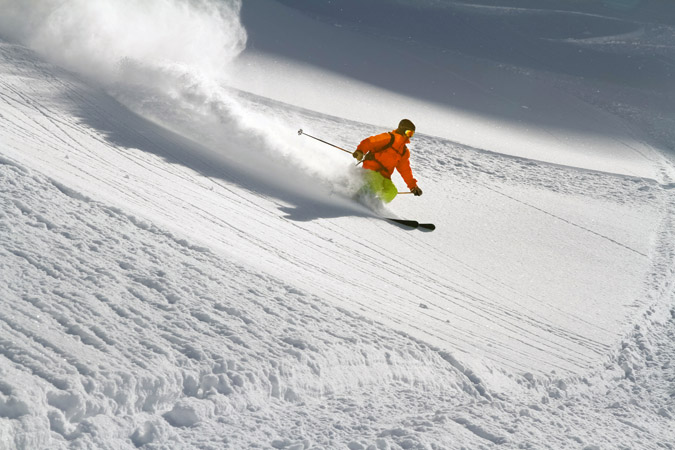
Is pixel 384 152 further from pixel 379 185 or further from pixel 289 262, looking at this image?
pixel 289 262

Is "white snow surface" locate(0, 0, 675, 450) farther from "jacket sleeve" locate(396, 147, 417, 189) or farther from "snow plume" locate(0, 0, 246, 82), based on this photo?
"jacket sleeve" locate(396, 147, 417, 189)

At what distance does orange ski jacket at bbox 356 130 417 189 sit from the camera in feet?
25.6

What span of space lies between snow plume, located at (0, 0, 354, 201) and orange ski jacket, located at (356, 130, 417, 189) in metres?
0.72

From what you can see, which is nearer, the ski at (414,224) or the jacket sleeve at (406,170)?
the ski at (414,224)

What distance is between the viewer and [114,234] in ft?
16.0

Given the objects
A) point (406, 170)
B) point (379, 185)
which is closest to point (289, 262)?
point (379, 185)

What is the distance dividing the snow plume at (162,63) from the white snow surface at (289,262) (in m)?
0.04

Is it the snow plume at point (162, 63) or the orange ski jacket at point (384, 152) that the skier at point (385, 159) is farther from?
the snow plume at point (162, 63)

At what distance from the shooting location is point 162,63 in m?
9.34

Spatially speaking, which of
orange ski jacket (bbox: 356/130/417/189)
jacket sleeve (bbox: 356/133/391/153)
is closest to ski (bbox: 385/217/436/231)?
orange ski jacket (bbox: 356/130/417/189)

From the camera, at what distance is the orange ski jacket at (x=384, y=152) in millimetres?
7808

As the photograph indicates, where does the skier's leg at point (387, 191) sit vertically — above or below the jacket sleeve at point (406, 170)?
below

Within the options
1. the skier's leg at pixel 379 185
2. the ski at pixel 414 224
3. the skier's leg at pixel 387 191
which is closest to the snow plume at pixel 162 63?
the skier's leg at pixel 379 185

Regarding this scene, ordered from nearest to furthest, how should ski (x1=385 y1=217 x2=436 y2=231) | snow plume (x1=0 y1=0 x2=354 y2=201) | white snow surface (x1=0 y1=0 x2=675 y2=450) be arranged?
white snow surface (x1=0 y1=0 x2=675 y2=450) < ski (x1=385 y1=217 x2=436 y2=231) < snow plume (x1=0 y1=0 x2=354 y2=201)
